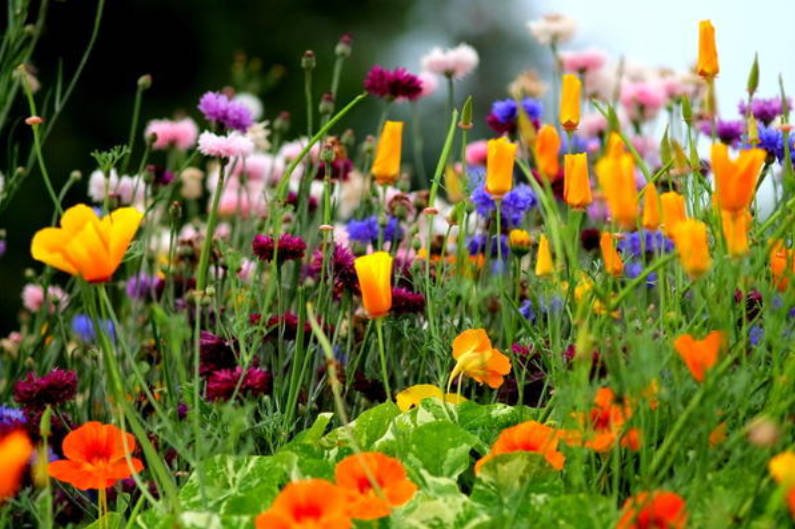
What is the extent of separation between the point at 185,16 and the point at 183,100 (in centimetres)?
89

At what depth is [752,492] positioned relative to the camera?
3.95 ft

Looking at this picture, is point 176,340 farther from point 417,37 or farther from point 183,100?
point 417,37

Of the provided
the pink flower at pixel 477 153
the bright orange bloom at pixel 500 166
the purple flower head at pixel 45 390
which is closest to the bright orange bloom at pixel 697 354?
the bright orange bloom at pixel 500 166

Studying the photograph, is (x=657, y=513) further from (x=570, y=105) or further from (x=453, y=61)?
(x=453, y=61)

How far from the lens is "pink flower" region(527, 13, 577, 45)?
303cm

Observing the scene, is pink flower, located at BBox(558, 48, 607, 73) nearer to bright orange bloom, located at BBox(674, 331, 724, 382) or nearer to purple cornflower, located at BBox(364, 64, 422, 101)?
purple cornflower, located at BBox(364, 64, 422, 101)

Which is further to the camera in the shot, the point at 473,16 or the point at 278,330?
the point at 473,16

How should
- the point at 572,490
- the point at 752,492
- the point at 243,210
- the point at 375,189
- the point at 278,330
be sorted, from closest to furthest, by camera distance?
1. the point at 752,492
2. the point at 572,490
3. the point at 278,330
4. the point at 375,189
5. the point at 243,210

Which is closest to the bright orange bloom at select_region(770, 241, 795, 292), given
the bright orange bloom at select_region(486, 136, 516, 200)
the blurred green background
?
the bright orange bloom at select_region(486, 136, 516, 200)

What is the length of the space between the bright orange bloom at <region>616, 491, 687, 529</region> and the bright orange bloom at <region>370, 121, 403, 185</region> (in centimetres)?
76

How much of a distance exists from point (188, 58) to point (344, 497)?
899 centimetres

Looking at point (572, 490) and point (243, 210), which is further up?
point (243, 210)

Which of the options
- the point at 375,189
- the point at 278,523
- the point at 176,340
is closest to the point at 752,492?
the point at 278,523

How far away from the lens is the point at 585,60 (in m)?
3.13
